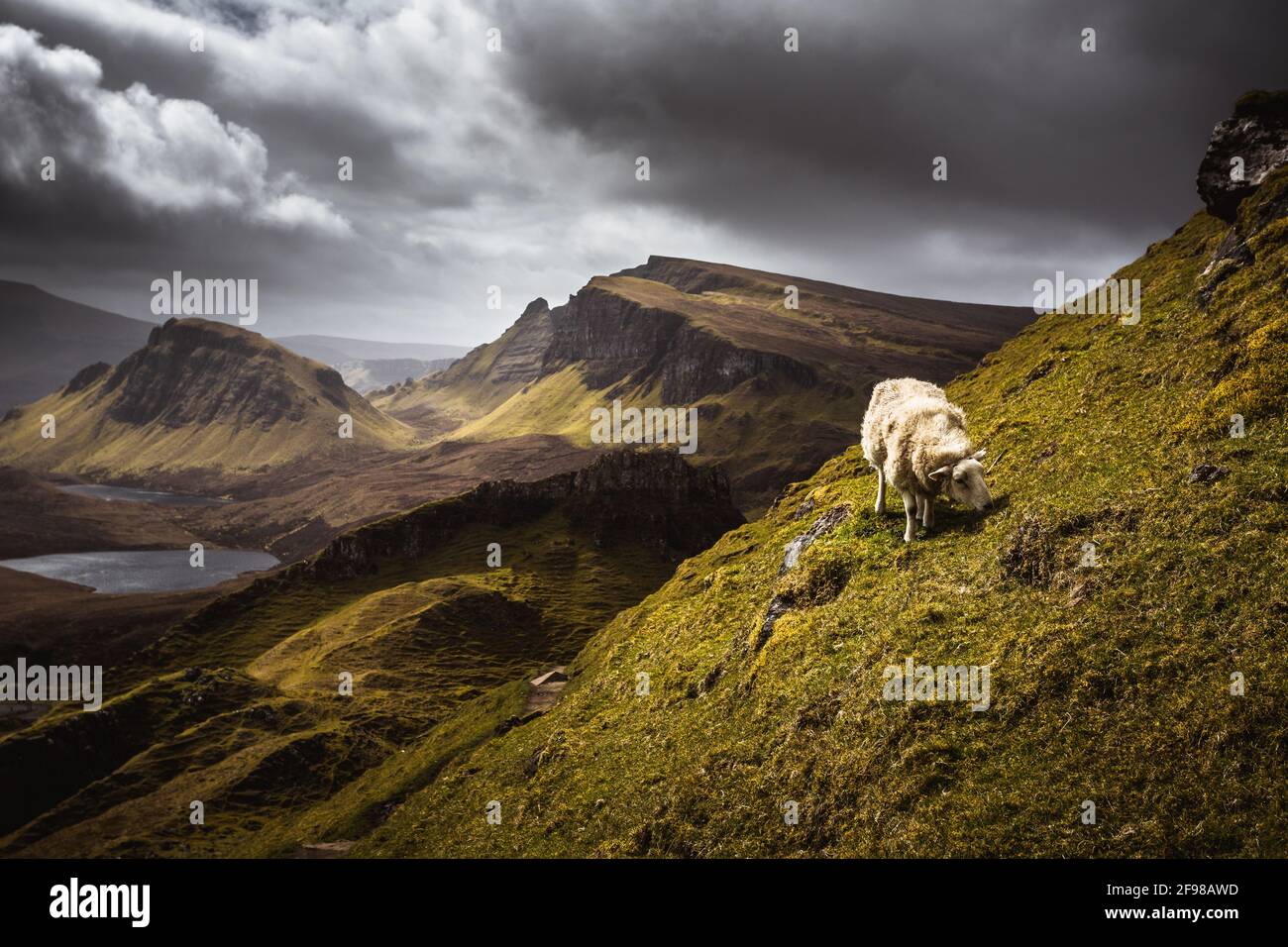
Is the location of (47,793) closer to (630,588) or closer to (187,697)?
(187,697)

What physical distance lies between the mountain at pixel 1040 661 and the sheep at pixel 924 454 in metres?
1.04

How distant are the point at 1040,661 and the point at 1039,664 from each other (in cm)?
9

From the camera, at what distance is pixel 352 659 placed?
359 ft

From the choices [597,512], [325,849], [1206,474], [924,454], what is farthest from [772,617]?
[597,512]

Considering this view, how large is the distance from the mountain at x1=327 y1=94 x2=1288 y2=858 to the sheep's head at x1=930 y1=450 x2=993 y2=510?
0.85 metres

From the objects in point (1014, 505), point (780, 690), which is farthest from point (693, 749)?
point (1014, 505)

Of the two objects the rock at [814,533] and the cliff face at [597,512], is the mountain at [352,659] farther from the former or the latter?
the rock at [814,533]

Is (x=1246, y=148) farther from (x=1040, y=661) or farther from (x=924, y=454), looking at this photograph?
(x=1040, y=661)

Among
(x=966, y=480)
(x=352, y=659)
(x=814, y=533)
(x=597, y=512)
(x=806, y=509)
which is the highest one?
(x=597, y=512)

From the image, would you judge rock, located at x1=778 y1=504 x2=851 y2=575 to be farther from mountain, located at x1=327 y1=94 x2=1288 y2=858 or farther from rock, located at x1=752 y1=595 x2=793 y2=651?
rock, located at x1=752 y1=595 x2=793 y2=651

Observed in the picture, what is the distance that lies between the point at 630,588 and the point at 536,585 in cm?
2032

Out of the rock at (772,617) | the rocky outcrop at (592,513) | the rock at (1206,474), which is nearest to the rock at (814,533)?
the rock at (772,617)

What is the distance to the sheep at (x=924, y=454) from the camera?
19.9m

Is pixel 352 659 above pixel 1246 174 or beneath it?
beneath
